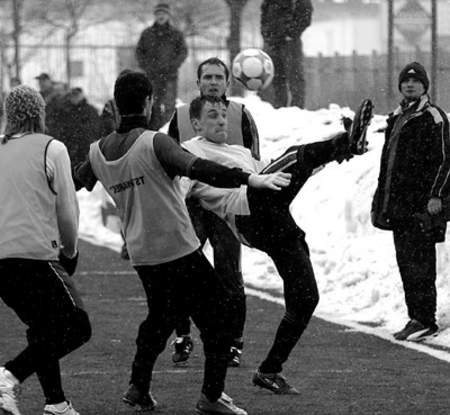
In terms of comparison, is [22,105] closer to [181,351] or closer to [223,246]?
[223,246]

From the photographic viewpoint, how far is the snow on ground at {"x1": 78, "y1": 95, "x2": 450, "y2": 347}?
41.6 feet

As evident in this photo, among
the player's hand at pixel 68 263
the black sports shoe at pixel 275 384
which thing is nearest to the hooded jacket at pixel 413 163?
the black sports shoe at pixel 275 384

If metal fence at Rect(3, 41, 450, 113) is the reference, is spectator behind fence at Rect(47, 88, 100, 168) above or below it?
below

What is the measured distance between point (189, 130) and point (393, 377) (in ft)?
7.03

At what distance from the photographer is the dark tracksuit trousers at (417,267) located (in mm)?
11352

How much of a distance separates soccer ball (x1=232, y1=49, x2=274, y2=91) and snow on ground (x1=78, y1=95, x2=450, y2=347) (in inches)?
42.1

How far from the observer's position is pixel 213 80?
10.3 m

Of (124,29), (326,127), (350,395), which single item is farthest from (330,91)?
(124,29)

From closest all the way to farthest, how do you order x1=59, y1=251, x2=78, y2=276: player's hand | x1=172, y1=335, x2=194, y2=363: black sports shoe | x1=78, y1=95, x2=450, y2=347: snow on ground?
x1=59, y1=251, x2=78, y2=276: player's hand → x1=172, y1=335, x2=194, y2=363: black sports shoe → x1=78, y1=95, x2=450, y2=347: snow on ground

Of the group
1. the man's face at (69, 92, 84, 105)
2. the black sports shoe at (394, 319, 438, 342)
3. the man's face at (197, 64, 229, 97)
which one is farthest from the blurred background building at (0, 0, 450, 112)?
the man's face at (197, 64, 229, 97)

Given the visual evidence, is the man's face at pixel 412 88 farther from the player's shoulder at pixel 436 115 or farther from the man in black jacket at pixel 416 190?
the player's shoulder at pixel 436 115

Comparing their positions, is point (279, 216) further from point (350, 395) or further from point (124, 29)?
point (124, 29)

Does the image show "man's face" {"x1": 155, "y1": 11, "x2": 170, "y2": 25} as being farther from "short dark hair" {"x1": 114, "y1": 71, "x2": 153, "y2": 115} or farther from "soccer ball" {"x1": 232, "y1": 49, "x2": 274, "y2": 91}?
"short dark hair" {"x1": 114, "y1": 71, "x2": 153, "y2": 115}

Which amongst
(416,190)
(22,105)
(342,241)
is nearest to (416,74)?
(416,190)
